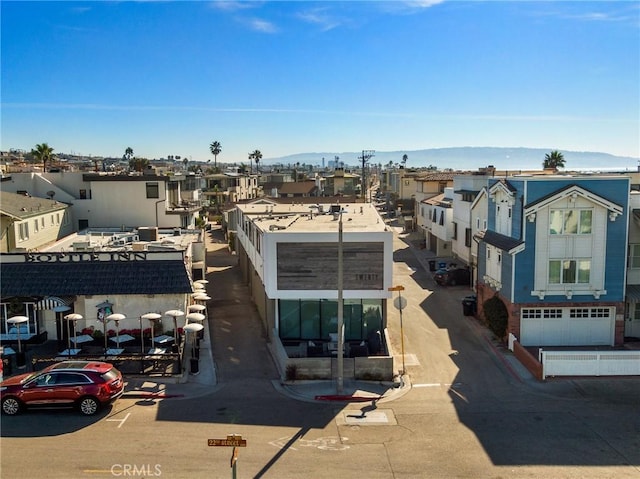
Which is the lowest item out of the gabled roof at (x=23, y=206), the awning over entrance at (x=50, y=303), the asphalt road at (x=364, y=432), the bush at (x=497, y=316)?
the asphalt road at (x=364, y=432)

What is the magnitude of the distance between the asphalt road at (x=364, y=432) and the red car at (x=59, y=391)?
0.44 metres

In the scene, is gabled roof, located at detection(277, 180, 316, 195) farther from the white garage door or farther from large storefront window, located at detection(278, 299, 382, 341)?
the white garage door

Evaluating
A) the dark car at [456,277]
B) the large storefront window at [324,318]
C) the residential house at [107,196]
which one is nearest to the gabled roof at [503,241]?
the large storefront window at [324,318]

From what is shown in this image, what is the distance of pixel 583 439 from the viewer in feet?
58.3

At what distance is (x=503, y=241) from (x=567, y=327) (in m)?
5.00

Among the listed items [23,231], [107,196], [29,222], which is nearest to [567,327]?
[23,231]

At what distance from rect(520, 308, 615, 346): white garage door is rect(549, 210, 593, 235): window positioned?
369cm

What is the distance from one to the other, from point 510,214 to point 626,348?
8156mm

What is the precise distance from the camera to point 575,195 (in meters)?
26.4

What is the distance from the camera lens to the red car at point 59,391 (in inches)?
749

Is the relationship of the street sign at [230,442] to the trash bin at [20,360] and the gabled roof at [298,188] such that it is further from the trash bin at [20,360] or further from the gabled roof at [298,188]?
the gabled roof at [298,188]

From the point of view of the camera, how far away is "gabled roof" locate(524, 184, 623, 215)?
26.2m

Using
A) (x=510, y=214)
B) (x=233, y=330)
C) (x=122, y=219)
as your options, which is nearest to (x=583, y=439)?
(x=510, y=214)

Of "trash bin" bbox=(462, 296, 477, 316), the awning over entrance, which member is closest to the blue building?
"trash bin" bbox=(462, 296, 477, 316)
